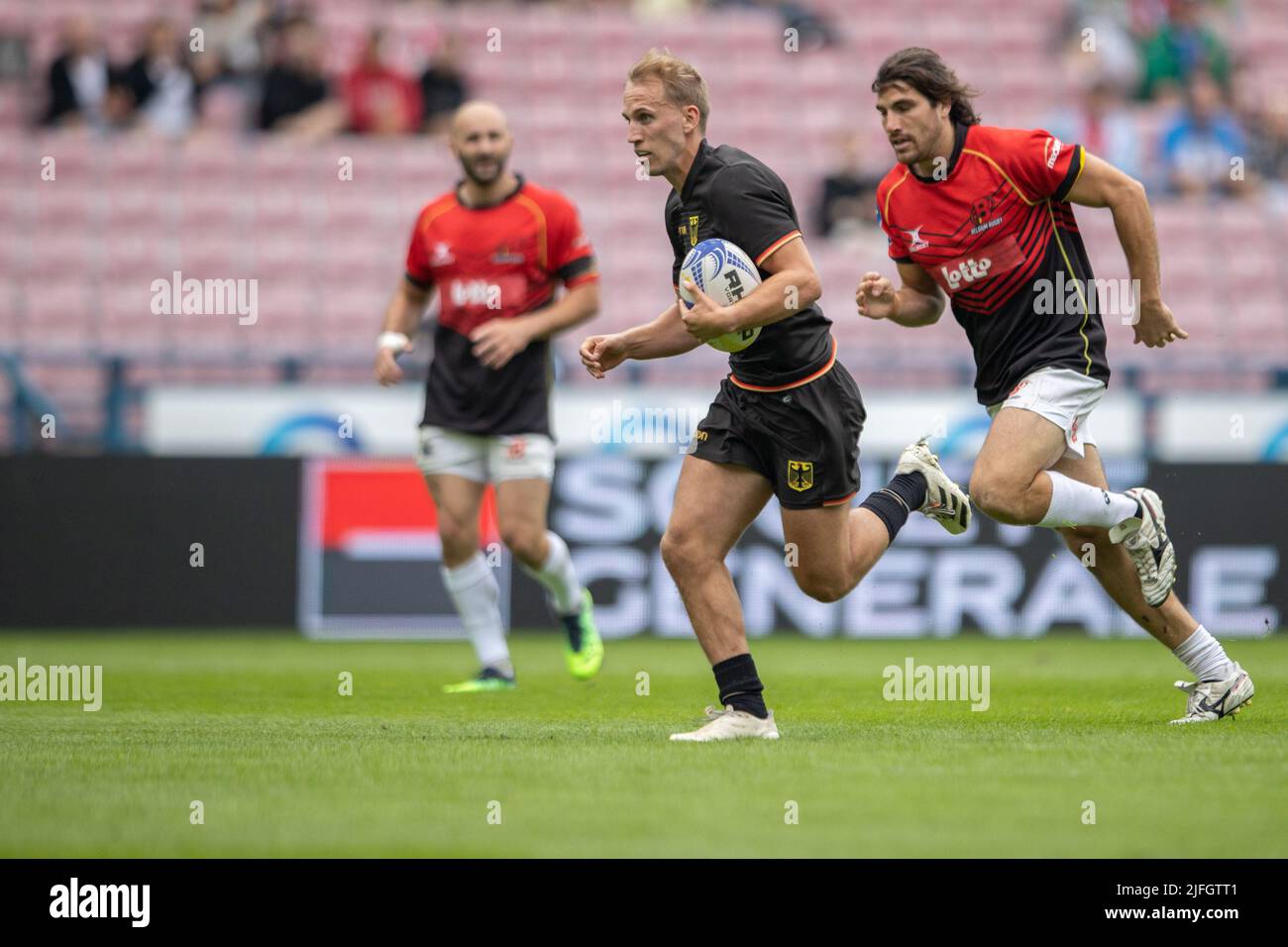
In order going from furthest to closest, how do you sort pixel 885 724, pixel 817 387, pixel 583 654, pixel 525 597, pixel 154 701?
pixel 525 597
pixel 583 654
pixel 154 701
pixel 885 724
pixel 817 387

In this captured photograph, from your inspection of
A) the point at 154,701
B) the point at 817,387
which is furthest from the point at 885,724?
the point at 154,701

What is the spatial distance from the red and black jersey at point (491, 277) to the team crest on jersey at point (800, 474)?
276cm

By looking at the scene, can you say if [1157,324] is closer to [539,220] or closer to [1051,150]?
[1051,150]

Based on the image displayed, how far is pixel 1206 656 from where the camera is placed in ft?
22.1

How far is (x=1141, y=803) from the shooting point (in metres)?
4.81

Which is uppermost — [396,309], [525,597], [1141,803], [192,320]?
[192,320]

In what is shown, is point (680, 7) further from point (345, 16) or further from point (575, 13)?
point (345, 16)

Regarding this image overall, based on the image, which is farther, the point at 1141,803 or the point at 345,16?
the point at 345,16

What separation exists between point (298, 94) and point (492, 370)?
348 inches

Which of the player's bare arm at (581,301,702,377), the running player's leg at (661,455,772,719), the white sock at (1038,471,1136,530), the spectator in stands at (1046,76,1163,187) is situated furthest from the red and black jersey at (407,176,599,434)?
the spectator in stands at (1046,76,1163,187)

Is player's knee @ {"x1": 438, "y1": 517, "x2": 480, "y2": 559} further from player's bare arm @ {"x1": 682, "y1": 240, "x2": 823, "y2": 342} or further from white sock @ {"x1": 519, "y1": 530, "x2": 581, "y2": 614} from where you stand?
player's bare arm @ {"x1": 682, "y1": 240, "x2": 823, "y2": 342}

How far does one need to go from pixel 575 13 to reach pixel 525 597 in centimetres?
873

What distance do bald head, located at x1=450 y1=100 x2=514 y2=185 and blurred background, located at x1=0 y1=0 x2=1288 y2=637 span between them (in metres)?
3.63

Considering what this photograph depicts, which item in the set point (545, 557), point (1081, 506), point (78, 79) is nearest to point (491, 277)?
point (545, 557)
